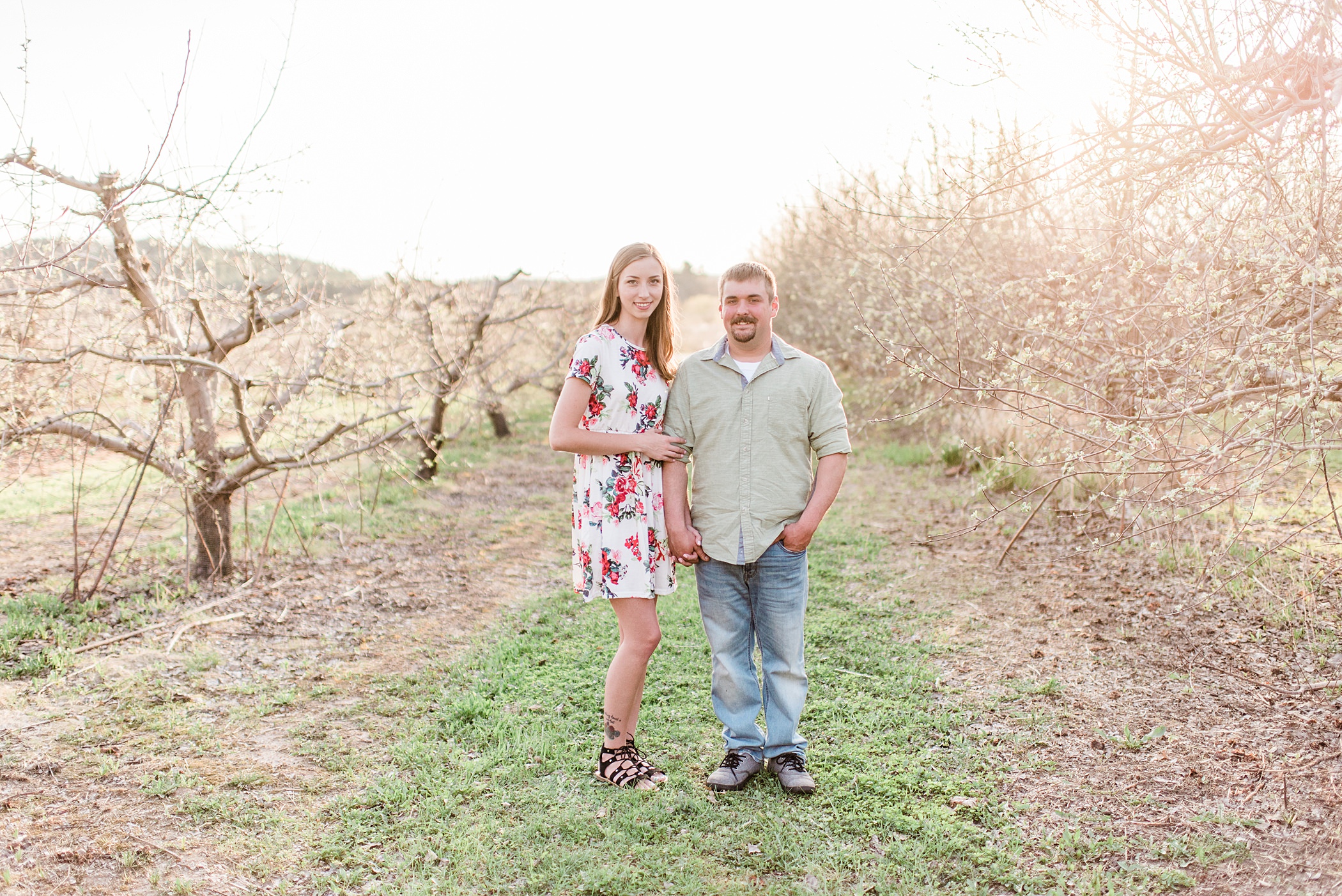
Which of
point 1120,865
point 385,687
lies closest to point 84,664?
point 385,687

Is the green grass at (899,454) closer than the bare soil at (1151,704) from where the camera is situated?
No

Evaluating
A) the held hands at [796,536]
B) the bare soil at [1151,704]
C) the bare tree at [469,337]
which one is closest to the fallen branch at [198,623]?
the bare tree at [469,337]

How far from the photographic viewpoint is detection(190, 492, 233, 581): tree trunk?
243 inches

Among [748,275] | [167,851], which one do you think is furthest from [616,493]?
[167,851]

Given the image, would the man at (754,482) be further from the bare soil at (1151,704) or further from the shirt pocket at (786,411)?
the bare soil at (1151,704)

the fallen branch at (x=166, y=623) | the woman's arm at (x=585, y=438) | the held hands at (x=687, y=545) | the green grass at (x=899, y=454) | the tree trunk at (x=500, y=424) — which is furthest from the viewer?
the tree trunk at (x=500, y=424)

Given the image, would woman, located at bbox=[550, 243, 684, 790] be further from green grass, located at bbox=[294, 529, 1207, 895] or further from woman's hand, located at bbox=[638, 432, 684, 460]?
green grass, located at bbox=[294, 529, 1207, 895]

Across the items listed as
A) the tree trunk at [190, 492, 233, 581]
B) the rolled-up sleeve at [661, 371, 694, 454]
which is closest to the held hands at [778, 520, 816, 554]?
the rolled-up sleeve at [661, 371, 694, 454]

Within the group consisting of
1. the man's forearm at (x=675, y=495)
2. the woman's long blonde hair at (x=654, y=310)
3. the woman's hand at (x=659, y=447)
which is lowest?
the man's forearm at (x=675, y=495)

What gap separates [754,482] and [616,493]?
20.7 inches

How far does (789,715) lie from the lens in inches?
137

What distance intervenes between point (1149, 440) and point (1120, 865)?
67.6 inches

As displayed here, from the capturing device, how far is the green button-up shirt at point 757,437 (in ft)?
10.9

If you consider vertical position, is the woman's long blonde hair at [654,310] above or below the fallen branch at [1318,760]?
above
